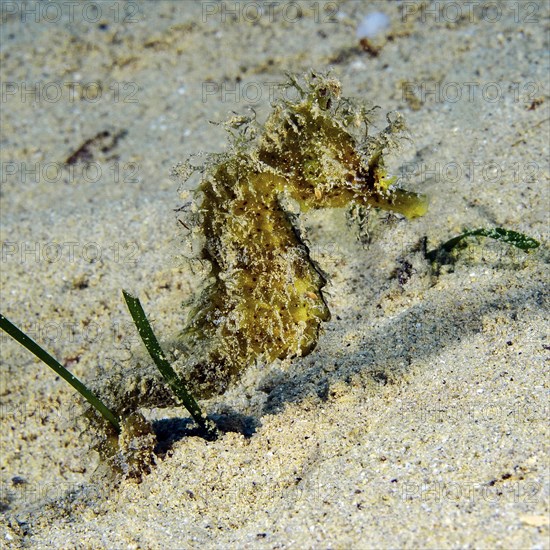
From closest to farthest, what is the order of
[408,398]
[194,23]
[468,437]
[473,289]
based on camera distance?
[468,437], [408,398], [473,289], [194,23]

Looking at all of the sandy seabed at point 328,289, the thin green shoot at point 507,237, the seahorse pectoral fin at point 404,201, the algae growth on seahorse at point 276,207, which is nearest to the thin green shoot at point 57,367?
the sandy seabed at point 328,289

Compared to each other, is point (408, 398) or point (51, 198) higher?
point (408, 398)

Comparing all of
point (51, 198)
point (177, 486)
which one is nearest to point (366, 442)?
point (177, 486)

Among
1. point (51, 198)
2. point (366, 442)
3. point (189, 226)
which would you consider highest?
point (189, 226)

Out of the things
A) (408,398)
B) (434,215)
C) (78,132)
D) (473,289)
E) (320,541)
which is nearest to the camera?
(320,541)

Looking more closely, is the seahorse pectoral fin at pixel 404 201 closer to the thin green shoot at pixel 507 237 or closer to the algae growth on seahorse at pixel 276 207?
the algae growth on seahorse at pixel 276 207

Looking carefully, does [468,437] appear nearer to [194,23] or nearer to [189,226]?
[189,226]

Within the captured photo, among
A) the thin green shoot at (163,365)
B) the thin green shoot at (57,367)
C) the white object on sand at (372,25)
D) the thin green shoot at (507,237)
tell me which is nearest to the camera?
the thin green shoot at (57,367)

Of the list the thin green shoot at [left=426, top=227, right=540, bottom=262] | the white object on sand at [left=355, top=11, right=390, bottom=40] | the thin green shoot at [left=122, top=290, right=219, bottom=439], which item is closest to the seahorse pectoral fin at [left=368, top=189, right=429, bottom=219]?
the thin green shoot at [left=426, top=227, right=540, bottom=262]
